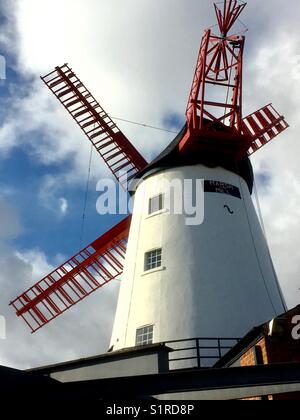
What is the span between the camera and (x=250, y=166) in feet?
76.5

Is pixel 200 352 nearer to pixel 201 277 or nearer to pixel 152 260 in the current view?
pixel 201 277

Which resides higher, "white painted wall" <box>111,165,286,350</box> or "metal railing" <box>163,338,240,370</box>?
"white painted wall" <box>111,165,286,350</box>

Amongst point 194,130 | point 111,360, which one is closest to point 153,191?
point 194,130

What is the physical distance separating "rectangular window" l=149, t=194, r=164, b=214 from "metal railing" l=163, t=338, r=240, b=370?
6.25 m

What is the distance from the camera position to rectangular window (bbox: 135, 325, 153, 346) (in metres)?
17.7

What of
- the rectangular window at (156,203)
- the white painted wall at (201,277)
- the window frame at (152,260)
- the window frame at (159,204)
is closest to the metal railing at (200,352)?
the white painted wall at (201,277)

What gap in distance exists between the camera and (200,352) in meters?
16.7

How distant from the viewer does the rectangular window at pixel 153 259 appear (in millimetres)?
19530
